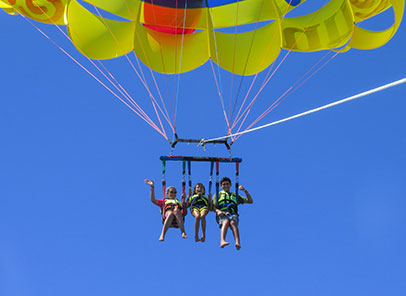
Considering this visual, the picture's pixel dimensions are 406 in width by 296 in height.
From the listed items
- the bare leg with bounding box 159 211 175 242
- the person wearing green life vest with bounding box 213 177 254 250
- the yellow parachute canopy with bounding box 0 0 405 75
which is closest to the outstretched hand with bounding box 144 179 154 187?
the bare leg with bounding box 159 211 175 242

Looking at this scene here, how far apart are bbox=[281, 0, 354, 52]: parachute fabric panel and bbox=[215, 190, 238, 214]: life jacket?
296 centimetres

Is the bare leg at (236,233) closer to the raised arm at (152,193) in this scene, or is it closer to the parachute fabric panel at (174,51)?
the raised arm at (152,193)

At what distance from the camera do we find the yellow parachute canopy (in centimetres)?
1030

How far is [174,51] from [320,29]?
2677 mm

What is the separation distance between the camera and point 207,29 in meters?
10.8

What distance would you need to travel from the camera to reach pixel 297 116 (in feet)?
21.4

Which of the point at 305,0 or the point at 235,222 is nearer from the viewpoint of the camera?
the point at 235,222

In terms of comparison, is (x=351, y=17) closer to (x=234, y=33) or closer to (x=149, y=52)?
(x=234, y=33)

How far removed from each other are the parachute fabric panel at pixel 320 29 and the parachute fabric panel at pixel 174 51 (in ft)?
4.98

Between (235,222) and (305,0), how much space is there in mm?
4235

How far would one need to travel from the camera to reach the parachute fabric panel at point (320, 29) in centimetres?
1036

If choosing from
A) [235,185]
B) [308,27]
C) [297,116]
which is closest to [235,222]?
[235,185]

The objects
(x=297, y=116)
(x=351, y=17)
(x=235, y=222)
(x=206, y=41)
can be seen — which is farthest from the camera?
(x=206, y=41)

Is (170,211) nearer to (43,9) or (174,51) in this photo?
(174,51)
